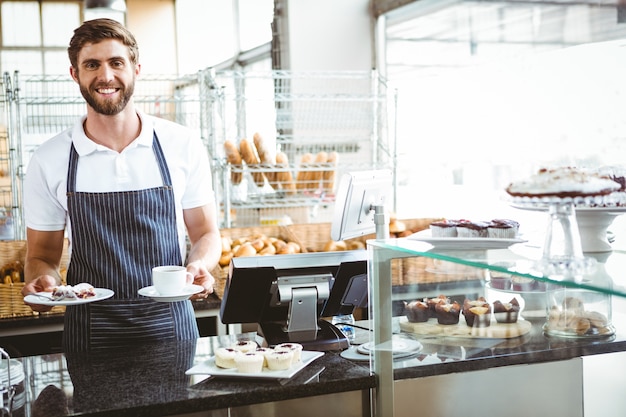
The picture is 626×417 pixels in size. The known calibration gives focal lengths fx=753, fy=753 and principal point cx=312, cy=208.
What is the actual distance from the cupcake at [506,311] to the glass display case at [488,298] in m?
0.02

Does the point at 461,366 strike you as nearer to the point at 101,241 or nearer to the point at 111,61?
the point at 101,241

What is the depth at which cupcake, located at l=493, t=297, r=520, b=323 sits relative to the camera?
1864 mm

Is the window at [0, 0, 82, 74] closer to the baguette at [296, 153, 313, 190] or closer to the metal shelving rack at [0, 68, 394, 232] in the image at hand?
the metal shelving rack at [0, 68, 394, 232]

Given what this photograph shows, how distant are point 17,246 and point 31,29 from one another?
7.06 m

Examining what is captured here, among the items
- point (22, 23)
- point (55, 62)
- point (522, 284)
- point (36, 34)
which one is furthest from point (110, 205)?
point (22, 23)

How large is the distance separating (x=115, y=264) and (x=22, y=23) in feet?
28.1

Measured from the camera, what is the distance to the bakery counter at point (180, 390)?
1.95 metres

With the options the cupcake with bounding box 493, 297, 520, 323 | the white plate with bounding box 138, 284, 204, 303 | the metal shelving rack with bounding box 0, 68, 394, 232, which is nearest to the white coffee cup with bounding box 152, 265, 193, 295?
the white plate with bounding box 138, 284, 204, 303

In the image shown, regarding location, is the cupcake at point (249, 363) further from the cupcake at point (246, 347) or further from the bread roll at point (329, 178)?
the bread roll at point (329, 178)

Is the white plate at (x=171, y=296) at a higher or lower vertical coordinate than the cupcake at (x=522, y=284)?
lower

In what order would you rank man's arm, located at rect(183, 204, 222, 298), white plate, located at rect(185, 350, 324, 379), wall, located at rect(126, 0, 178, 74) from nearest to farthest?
white plate, located at rect(185, 350, 324, 379) → man's arm, located at rect(183, 204, 222, 298) → wall, located at rect(126, 0, 178, 74)

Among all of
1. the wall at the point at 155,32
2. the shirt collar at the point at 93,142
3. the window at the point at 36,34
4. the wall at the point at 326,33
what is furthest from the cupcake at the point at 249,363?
the wall at the point at 155,32

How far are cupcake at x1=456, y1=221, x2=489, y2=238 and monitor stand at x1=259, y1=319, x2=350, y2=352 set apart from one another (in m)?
0.75

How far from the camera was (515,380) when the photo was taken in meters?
1.91
